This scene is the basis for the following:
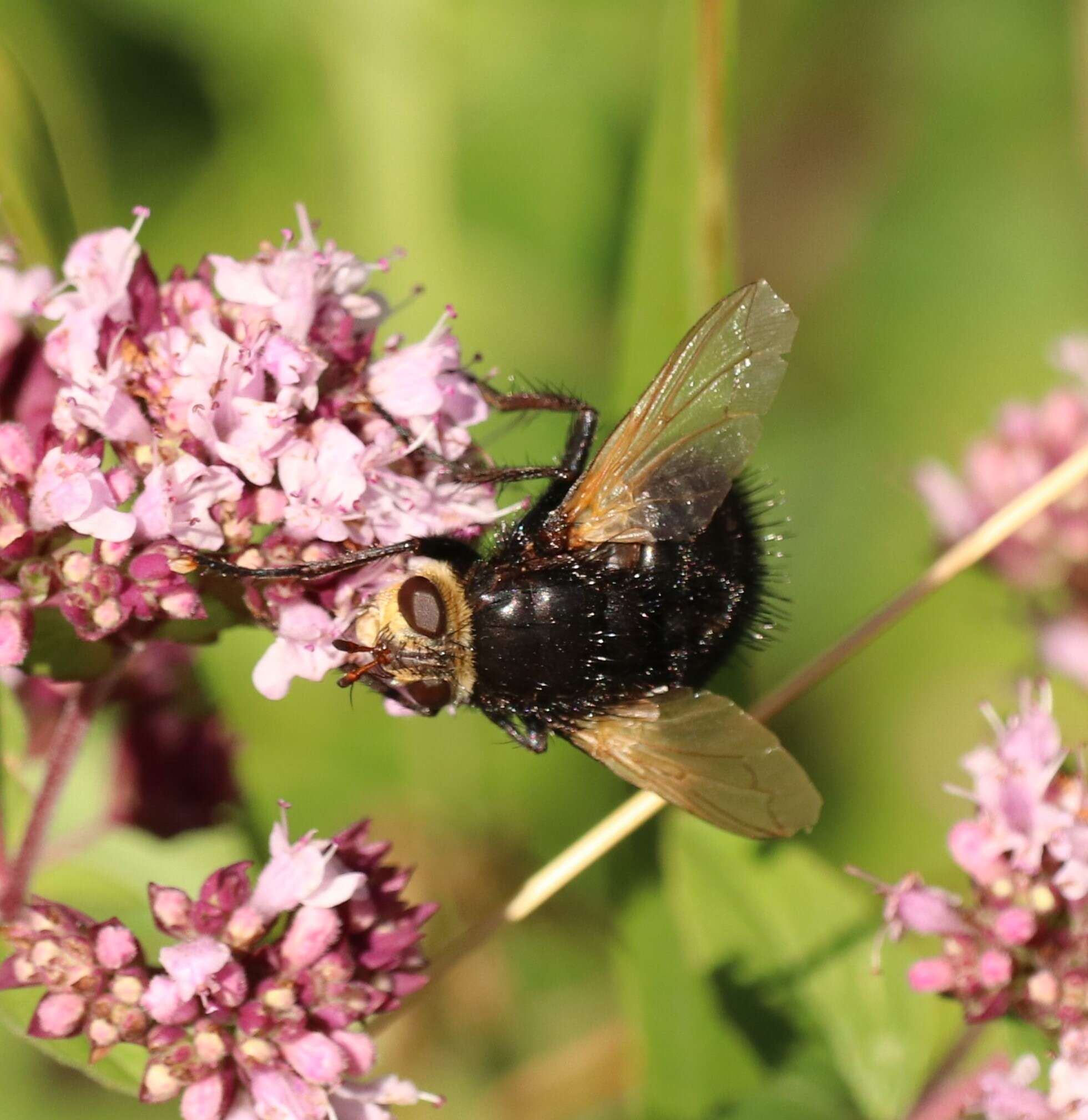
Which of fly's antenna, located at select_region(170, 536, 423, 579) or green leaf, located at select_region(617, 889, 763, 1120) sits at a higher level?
fly's antenna, located at select_region(170, 536, 423, 579)

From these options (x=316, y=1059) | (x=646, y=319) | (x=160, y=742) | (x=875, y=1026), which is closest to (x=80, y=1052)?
(x=316, y=1059)

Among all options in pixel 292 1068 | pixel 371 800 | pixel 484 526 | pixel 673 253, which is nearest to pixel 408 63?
pixel 673 253

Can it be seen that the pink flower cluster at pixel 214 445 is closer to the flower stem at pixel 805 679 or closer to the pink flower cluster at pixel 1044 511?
the flower stem at pixel 805 679

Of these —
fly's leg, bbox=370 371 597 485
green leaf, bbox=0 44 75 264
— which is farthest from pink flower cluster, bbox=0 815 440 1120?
green leaf, bbox=0 44 75 264

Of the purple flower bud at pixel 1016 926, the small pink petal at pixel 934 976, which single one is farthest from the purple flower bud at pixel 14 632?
the purple flower bud at pixel 1016 926

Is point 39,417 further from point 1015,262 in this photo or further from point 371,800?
point 1015,262

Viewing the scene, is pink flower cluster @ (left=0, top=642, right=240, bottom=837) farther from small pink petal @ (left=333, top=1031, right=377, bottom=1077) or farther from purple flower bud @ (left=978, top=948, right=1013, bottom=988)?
purple flower bud @ (left=978, top=948, right=1013, bottom=988)

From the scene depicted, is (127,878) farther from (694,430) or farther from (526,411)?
(694,430)
